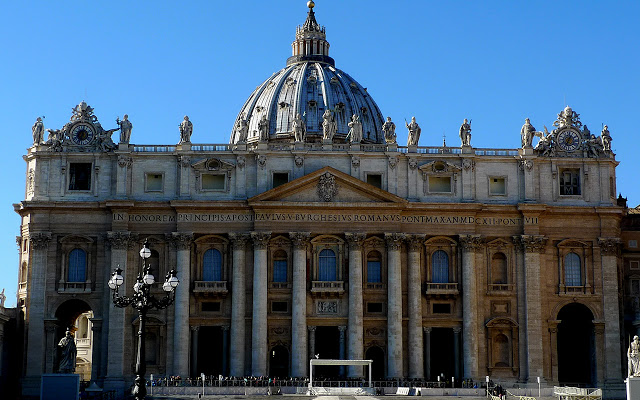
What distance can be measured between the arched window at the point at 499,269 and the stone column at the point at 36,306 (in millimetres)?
33184

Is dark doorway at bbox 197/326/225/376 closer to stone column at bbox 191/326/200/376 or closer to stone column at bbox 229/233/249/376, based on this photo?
stone column at bbox 191/326/200/376

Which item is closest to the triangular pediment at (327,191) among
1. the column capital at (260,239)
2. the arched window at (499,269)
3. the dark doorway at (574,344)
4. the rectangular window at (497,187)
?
the column capital at (260,239)

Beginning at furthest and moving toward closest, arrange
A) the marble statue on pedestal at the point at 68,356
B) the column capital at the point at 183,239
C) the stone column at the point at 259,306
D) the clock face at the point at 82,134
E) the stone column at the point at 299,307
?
the clock face at the point at 82,134 < the column capital at the point at 183,239 < the stone column at the point at 299,307 < the stone column at the point at 259,306 < the marble statue on pedestal at the point at 68,356

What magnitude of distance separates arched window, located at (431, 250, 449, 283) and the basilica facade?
0.54 feet

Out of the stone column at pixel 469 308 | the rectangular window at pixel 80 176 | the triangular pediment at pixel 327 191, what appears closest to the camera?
the stone column at pixel 469 308

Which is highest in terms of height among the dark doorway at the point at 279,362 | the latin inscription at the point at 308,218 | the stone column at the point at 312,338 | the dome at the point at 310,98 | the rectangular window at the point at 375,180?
the dome at the point at 310,98

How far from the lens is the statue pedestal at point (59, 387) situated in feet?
215

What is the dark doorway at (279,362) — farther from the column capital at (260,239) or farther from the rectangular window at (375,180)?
the rectangular window at (375,180)

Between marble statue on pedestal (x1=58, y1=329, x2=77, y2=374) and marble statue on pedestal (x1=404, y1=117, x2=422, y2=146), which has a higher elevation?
marble statue on pedestal (x1=404, y1=117, x2=422, y2=146)

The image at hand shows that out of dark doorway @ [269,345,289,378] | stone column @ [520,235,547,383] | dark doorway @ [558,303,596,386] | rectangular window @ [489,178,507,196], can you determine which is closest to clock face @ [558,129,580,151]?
rectangular window @ [489,178,507,196]

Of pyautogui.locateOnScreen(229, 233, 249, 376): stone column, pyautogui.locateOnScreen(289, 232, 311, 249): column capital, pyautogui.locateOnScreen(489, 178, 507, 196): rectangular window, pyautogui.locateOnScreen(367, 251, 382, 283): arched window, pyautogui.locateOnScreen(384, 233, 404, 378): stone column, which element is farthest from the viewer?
pyautogui.locateOnScreen(489, 178, 507, 196): rectangular window

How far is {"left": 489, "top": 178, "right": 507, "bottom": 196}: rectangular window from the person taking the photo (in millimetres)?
88188

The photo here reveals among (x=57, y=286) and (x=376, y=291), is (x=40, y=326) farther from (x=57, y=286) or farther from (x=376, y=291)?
(x=376, y=291)

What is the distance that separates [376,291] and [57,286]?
23.6 metres
